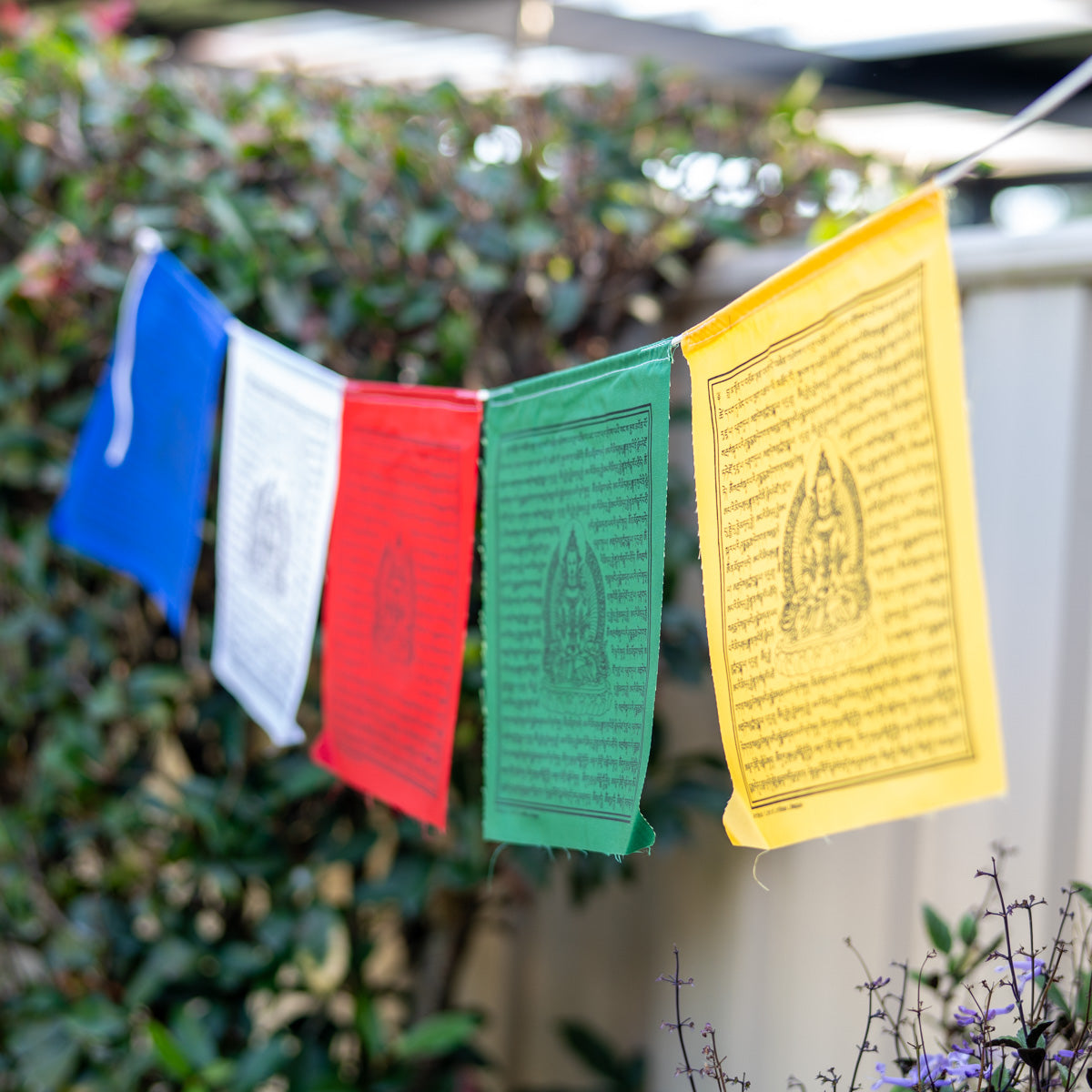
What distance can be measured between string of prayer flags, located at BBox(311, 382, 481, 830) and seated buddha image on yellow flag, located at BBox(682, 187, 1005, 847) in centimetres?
31

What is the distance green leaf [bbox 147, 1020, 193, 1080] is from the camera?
158 cm

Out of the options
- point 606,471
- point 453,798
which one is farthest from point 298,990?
point 606,471

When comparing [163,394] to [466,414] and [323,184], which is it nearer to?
[323,184]

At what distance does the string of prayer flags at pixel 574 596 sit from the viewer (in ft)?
2.64

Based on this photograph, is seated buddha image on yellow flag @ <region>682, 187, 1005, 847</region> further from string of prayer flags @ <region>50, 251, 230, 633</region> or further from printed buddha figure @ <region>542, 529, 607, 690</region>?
string of prayer flags @ <region>50, 251, 230, 633</region>

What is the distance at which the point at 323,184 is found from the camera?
5.98 ft

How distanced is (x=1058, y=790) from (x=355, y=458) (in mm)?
844

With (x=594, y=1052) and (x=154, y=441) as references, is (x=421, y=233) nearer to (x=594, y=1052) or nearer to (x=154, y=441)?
(x=154, y=441)

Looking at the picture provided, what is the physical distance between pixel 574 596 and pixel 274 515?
1.85ft

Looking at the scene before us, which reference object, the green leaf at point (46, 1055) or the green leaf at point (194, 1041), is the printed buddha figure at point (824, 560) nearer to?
the green leaf at point (194, 1041)

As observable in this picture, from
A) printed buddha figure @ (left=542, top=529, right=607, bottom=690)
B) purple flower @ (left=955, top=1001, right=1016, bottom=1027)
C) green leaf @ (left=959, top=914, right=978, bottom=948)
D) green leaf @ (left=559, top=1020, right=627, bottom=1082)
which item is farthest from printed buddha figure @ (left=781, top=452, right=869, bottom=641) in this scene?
green leaf @ (left=559, top=1020, right=627, bottom=1082)

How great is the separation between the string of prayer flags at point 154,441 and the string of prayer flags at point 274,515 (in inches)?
2.3

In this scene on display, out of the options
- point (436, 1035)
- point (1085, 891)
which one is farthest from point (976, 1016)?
point (436, 1035)

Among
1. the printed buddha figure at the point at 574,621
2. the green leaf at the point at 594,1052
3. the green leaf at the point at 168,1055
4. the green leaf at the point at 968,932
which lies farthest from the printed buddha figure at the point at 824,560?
the green leaf at the point at 594,1052
